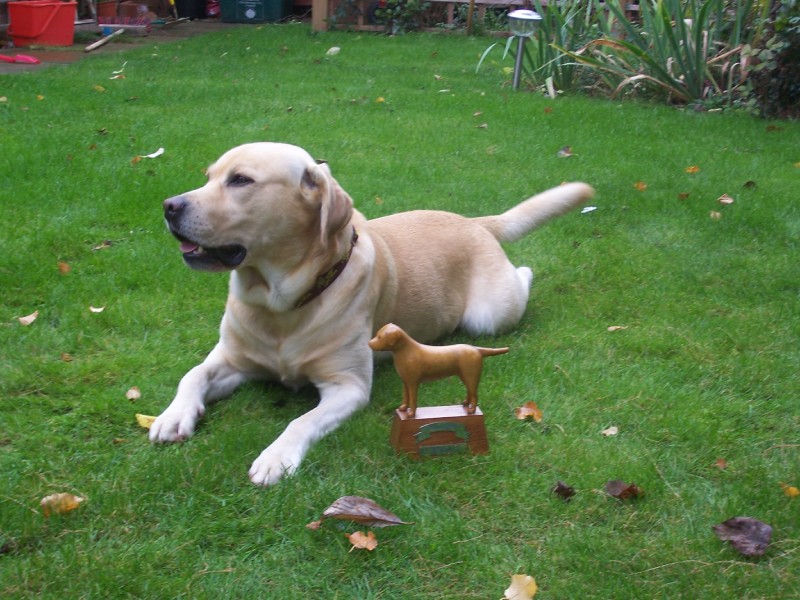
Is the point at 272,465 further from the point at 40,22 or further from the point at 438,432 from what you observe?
the point at 40,22

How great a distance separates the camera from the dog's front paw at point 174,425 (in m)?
3.30

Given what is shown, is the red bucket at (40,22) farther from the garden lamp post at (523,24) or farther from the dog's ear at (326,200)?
the dog's ear at (326,200)

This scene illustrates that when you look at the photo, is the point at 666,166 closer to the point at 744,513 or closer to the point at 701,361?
the point at 701,361

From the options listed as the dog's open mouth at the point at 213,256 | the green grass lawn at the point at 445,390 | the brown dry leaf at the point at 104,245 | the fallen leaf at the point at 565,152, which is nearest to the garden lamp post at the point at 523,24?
the green grass lawn at the point at 445,390

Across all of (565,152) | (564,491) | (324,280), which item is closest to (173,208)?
(324,280)

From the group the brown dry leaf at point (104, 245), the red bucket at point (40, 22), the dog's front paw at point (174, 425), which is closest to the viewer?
the dog's front paw at point (174, 425)

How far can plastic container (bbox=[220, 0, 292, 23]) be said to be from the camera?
17.7 meters

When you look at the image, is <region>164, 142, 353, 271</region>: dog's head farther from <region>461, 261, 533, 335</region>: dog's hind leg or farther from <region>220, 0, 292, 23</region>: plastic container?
<region>220, 0, 292, 23</region>: plastic container

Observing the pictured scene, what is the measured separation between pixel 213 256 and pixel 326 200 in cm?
50

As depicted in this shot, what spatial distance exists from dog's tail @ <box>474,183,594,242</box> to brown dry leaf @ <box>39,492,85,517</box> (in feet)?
8.98

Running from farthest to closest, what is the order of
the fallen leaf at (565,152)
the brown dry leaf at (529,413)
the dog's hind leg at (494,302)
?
the fallen leaf at (565,152)
the dog's hind leg at (494,302)
the brown dry leaf at (529,413)

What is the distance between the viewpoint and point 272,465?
3082mm

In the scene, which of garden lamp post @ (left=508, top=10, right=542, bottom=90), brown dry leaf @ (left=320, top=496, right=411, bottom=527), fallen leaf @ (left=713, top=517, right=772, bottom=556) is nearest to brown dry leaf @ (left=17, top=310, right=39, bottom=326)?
brown dry leaf @ (left=320, top=496, right=411, bottom=527)

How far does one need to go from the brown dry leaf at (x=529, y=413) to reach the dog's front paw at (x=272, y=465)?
3.15 ft
